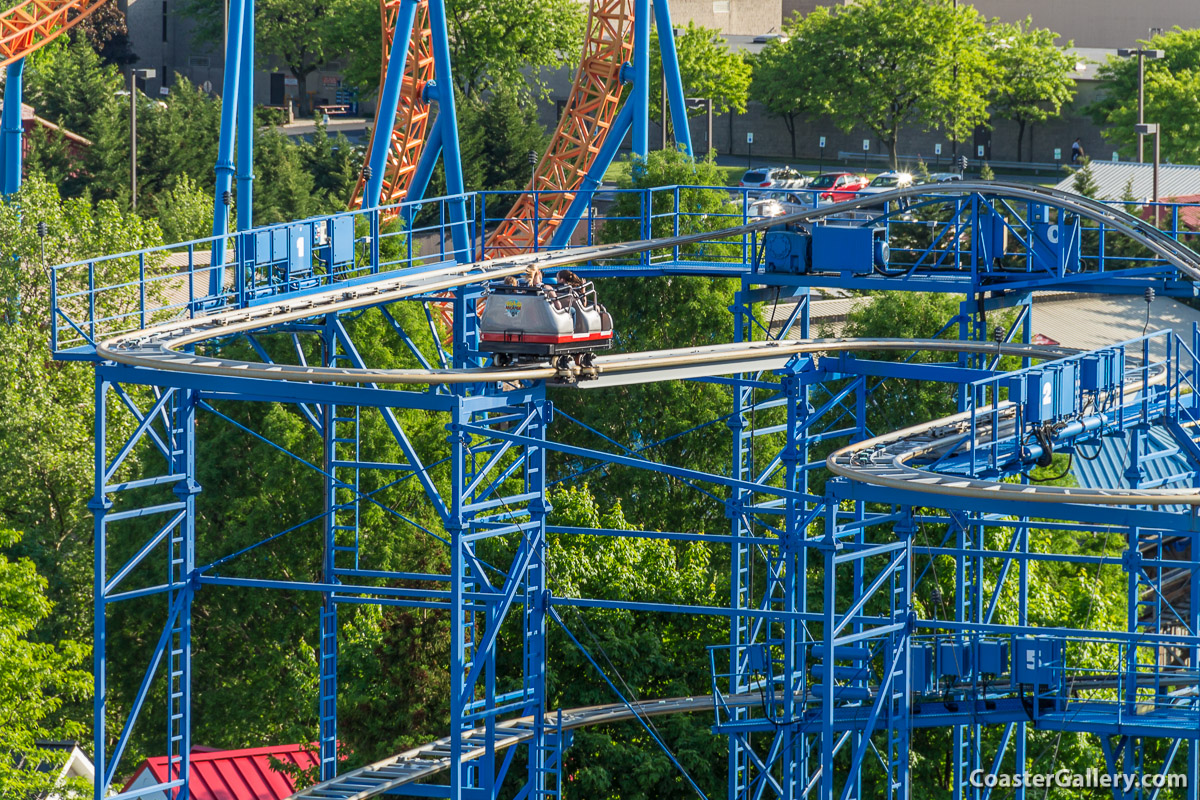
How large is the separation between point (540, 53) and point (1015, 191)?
57827 mm

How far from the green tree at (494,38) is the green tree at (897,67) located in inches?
427

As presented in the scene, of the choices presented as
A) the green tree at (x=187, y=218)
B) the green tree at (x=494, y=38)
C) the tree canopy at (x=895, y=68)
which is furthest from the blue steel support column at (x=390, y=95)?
the tree canopy at (x=895, y=68)

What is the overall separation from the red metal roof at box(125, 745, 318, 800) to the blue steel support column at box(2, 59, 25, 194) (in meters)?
20.8

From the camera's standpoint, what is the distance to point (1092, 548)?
42281 mm

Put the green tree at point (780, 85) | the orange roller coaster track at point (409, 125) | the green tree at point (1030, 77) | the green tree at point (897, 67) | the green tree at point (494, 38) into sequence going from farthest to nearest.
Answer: the green tree at point (780, 85)
the green tree at point (494, 38)
the green tree at point (1030, 77)
the green tree at point (897, 67)
the orange roller coaster track at point (409, 125)

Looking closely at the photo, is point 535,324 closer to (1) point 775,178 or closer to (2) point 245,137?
Result: (2) point 245,137

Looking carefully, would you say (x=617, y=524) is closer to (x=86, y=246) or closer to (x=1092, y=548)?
(x=1092, y=548)

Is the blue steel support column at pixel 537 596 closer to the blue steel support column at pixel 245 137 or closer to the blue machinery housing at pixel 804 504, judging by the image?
the blue machinery housing at pixel 804 504

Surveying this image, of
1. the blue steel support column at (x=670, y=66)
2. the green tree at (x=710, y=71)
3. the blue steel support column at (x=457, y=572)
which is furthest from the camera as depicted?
the green tree at (x=710, y=71)

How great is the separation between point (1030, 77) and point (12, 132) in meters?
47.7

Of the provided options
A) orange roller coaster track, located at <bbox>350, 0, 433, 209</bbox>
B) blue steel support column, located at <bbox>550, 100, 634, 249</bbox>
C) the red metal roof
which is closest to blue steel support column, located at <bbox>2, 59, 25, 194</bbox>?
orange roller coaster track, located at <bbox>350, 0, 433, 209</bbox>

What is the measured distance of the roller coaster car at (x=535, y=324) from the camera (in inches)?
867

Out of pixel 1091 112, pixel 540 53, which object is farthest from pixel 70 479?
pixel 1091 112

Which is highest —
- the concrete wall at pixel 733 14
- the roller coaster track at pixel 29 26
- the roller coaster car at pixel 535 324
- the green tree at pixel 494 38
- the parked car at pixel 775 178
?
the concrete wall at pixel 733 14
